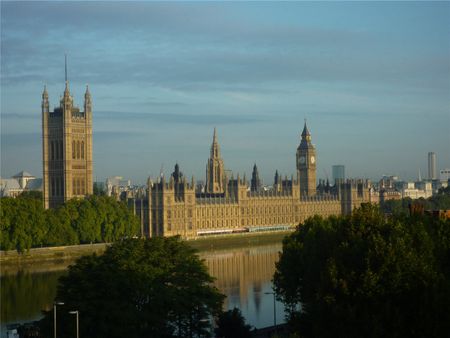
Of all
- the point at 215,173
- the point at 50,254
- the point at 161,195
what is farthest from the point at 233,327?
the point at 215,173

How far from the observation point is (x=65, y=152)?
92562mm

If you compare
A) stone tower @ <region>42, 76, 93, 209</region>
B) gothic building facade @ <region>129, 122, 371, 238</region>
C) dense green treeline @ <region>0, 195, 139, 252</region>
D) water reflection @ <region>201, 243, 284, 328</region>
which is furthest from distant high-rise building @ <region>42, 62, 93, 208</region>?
water reflection @ <region>201, 243, 284, 328</region>

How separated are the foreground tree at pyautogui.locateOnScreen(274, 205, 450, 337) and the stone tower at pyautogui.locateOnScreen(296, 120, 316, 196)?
95.9 metres

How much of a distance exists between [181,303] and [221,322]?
1548mm

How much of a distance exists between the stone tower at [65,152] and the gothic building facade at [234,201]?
5580mm

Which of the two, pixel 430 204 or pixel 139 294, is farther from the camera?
pixel 430 204

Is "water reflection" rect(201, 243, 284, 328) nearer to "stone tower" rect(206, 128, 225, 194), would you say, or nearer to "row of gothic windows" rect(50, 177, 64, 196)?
"row of gothic windows" rect(50, 177, 64, 196)

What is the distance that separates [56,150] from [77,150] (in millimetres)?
2027

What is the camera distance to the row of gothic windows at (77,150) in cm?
9388

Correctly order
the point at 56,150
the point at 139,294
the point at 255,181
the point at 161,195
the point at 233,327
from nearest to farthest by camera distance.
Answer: the point at 233,327 → the point at 139,294 → the point at 161,195 → the point at 56,150 → the point at 255,181

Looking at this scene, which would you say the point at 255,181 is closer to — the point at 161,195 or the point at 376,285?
the point at 161,195

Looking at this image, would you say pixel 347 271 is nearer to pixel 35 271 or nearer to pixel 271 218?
pixel 35 271

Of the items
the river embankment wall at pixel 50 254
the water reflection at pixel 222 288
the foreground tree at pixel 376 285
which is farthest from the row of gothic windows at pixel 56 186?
the foreground tree at pixel 376 285

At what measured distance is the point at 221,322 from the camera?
1291 inches
